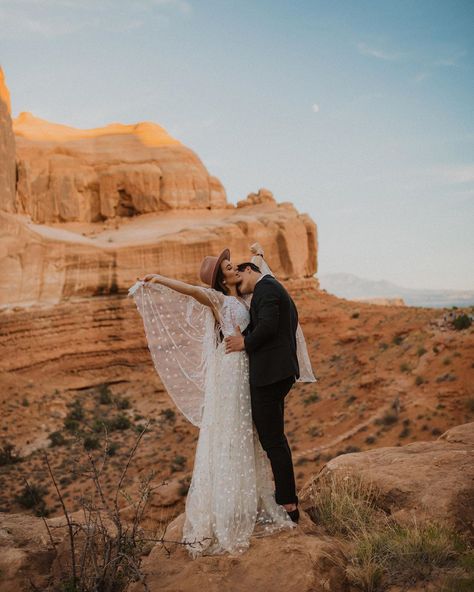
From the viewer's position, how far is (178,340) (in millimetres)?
4629

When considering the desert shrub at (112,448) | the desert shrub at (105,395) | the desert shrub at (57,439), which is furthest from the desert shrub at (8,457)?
the desert shrub at (105,395)

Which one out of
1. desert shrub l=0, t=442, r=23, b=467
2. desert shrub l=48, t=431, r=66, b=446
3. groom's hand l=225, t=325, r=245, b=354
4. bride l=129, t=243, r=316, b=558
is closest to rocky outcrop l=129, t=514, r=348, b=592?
bride l=129, t=243, r=316, b=558

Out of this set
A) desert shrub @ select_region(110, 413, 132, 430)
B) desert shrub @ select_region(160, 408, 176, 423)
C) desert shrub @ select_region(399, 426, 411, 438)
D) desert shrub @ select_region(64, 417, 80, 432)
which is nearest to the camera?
desert shrub @ select_region(399, 426, 411, 438)

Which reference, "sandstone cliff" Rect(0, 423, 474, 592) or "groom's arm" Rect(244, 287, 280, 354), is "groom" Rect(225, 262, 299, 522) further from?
"sandstone cliff" Rect(0, 423, 474, 592)

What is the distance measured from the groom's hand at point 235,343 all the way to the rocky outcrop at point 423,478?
1889 millimetres

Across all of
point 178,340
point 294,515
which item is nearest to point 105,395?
point 178,340

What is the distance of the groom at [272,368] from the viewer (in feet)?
12.5

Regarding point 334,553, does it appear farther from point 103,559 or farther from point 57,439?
point 57,439

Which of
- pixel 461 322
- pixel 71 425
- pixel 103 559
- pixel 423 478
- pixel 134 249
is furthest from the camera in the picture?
pixel 134 249

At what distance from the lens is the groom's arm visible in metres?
3.76

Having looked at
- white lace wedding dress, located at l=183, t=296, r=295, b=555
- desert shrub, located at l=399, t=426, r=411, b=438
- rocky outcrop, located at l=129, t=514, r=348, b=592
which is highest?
white lace wedding dress, located at l=183, t=296, r=295, b=555

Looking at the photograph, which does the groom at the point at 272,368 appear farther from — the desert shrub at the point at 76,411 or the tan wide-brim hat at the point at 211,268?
the desert shrub at the point at 76,411

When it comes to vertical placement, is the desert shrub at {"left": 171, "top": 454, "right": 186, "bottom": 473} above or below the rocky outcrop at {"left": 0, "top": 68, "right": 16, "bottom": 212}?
below

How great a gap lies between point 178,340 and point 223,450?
3.85 feet
